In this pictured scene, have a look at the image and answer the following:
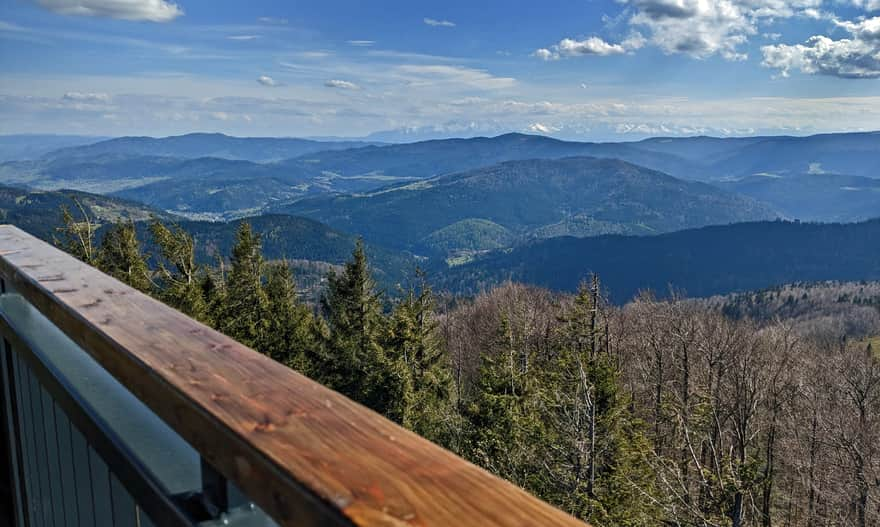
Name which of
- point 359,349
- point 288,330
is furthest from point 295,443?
point 288,330

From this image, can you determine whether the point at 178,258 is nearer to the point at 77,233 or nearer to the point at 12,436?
the point at 77,233

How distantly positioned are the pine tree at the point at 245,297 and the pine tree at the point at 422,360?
5.02 meters

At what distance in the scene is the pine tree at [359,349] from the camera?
67.6ft

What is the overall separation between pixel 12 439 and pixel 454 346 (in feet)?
139

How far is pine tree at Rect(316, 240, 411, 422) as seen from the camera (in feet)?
67.6

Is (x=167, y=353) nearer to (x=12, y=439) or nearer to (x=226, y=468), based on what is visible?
(x=226, y=468)

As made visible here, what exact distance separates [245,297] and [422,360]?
23.3 feet

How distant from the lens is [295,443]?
0.79 meters

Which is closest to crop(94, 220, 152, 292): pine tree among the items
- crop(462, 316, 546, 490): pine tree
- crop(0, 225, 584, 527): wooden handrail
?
crop(462, 316, 546, 490): pine tree

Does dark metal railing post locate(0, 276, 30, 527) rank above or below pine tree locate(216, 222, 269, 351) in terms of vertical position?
above

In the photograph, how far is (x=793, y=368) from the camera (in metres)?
26.9

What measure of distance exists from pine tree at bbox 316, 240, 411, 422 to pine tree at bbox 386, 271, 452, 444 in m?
0.55

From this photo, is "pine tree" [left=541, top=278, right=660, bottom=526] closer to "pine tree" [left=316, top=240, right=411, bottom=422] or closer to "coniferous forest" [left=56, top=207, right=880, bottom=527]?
"coniferous forest" [left=56, top=207, right=880, bottom=527]

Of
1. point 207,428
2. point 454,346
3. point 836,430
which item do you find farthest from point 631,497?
point 454,346
